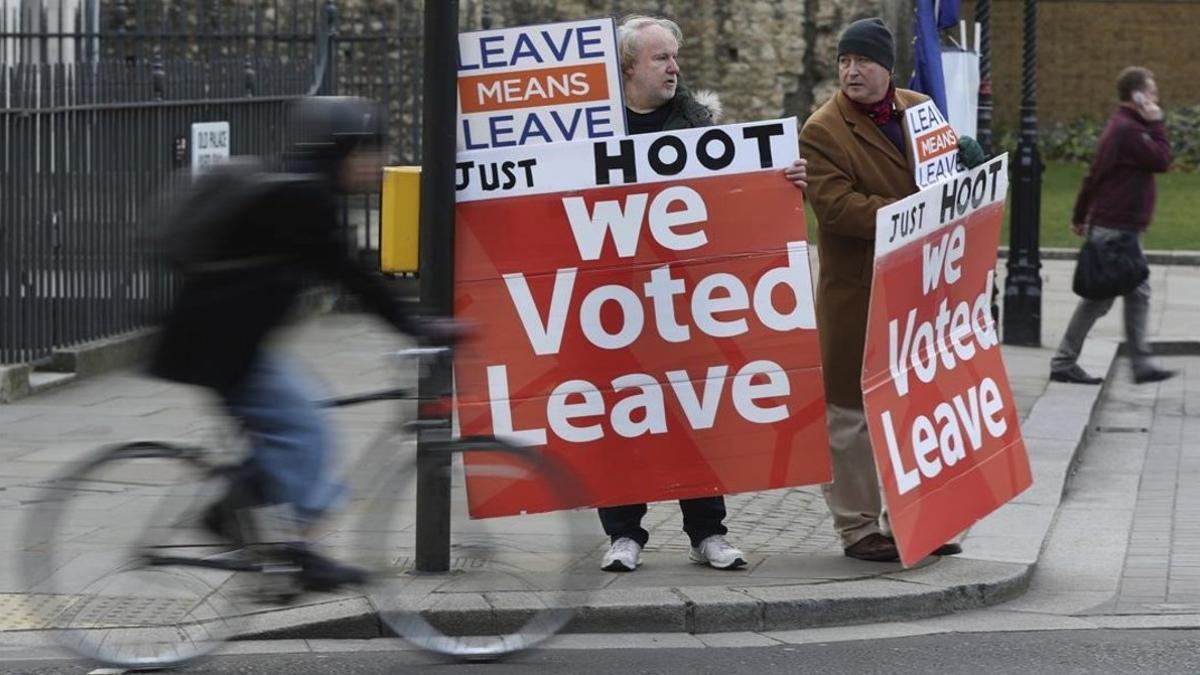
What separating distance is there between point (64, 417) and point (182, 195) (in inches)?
209

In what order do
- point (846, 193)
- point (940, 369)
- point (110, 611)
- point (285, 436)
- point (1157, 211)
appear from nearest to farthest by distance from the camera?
point (285, 436) < point (110, 611) < point (846, 193) < point (940, 369) < point (1157, 211)

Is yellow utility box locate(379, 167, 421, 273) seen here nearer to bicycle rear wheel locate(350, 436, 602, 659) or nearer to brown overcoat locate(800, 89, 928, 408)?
bicycle rear wheel locate(350, 436, 602, 659)

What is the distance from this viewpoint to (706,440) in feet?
23.6

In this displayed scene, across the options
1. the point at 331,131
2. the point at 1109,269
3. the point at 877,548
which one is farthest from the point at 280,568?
the point at 1109,269

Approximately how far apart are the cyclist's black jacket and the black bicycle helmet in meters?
0.07

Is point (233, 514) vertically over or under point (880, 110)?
under

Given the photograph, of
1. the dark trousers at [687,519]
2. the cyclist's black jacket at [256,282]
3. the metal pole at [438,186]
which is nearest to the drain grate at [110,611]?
the cyclist's black jacket at [256,282]

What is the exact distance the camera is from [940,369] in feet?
24.7

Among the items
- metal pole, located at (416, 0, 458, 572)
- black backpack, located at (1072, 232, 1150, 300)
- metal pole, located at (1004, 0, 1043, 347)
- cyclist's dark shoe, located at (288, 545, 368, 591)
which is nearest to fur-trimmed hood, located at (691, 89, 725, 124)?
metal pole, located at (416, 0, 458, 572)

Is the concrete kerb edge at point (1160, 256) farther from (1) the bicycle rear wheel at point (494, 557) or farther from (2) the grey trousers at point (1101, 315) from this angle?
(1) the bicycle rear wheel at point (494, 557)

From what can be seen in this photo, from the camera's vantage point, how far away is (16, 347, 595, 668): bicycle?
5.86 meters

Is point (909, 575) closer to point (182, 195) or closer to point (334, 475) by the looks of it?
point (334, 475)

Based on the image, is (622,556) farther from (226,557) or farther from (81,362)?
(81,362)

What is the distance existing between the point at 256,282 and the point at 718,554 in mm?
2149
